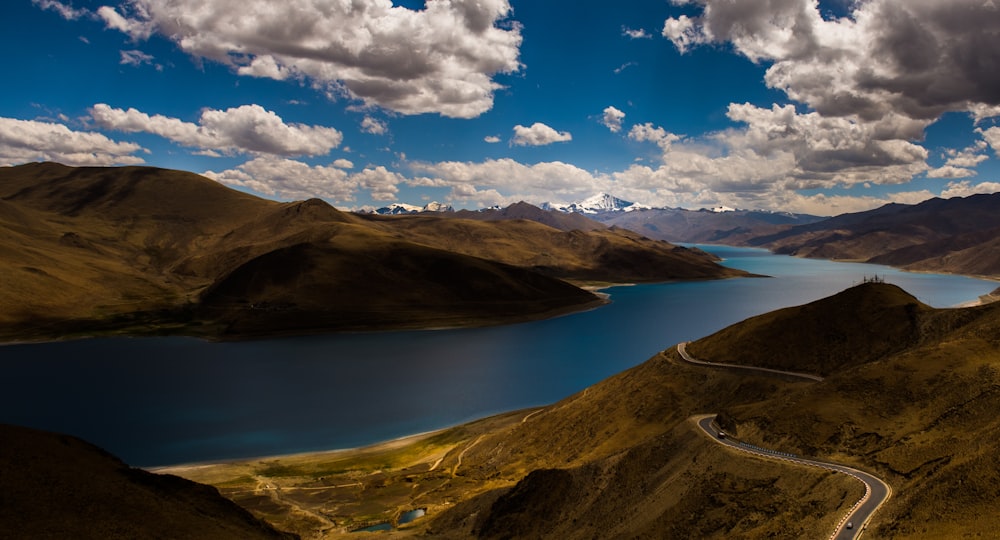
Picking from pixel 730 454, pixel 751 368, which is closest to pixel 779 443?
pixel 730 454

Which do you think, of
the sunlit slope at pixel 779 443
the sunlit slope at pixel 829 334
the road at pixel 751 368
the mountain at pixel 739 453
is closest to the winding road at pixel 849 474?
the mountain at pixel 739 453

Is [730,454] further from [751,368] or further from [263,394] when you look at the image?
[263,394]

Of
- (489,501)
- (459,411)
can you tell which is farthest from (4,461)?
(459,411)

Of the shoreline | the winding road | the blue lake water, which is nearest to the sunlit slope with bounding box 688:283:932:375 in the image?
the winding road

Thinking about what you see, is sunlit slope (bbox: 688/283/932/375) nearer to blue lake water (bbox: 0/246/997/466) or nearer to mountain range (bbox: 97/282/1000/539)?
mountain range (bbox: 97/282/1000/539)

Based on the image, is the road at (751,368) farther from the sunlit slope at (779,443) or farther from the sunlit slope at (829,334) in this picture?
the sunlit slope at (779,443)
